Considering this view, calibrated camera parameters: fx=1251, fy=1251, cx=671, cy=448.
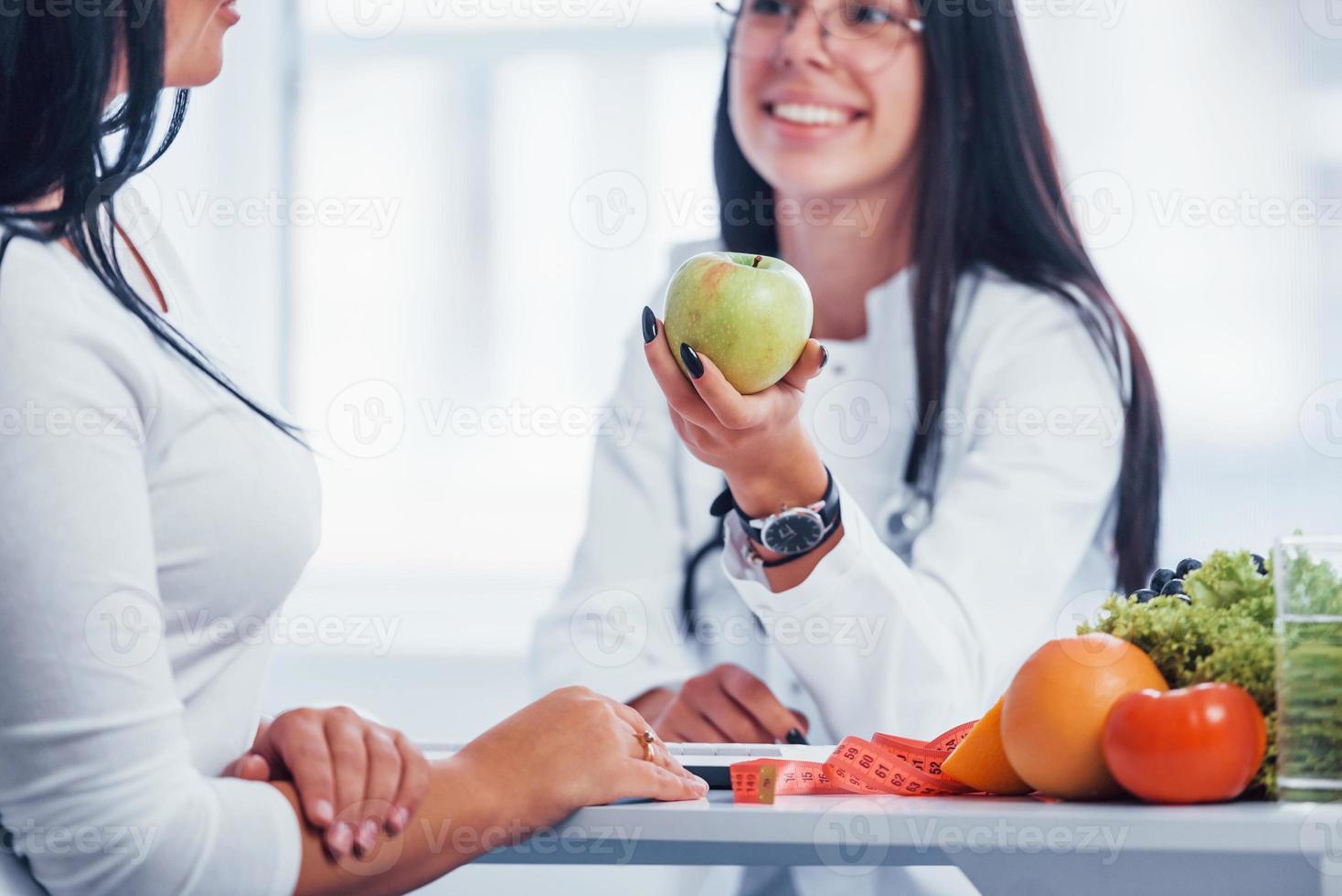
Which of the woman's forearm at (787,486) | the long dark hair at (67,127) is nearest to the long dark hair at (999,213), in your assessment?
the woman's forearm at (787,486)

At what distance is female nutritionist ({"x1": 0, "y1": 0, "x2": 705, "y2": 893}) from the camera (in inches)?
29.3

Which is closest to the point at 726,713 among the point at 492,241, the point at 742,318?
the point at 742,318

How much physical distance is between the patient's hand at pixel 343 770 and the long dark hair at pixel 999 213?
111cm

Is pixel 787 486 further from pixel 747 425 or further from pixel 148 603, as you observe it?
pixel 148 603

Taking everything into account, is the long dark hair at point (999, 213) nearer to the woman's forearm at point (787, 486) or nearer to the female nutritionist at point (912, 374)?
the female nutritionist at point (912, 374)

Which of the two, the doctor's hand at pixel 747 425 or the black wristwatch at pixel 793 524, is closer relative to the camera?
the doctor's hand at pixel 747 425

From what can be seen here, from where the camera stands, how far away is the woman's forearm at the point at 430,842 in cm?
79

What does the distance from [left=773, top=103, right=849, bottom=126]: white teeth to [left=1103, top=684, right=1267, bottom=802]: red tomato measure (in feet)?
4.06

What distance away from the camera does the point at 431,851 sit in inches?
31.6

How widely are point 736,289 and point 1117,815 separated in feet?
1.69

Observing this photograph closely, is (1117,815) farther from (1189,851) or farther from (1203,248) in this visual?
(1203,248)

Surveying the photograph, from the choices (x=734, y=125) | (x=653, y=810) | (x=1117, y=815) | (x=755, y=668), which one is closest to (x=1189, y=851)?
(x=1117, y=815)

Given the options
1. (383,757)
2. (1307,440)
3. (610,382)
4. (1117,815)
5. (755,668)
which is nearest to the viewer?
(1117,815)

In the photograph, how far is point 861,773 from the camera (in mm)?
885
